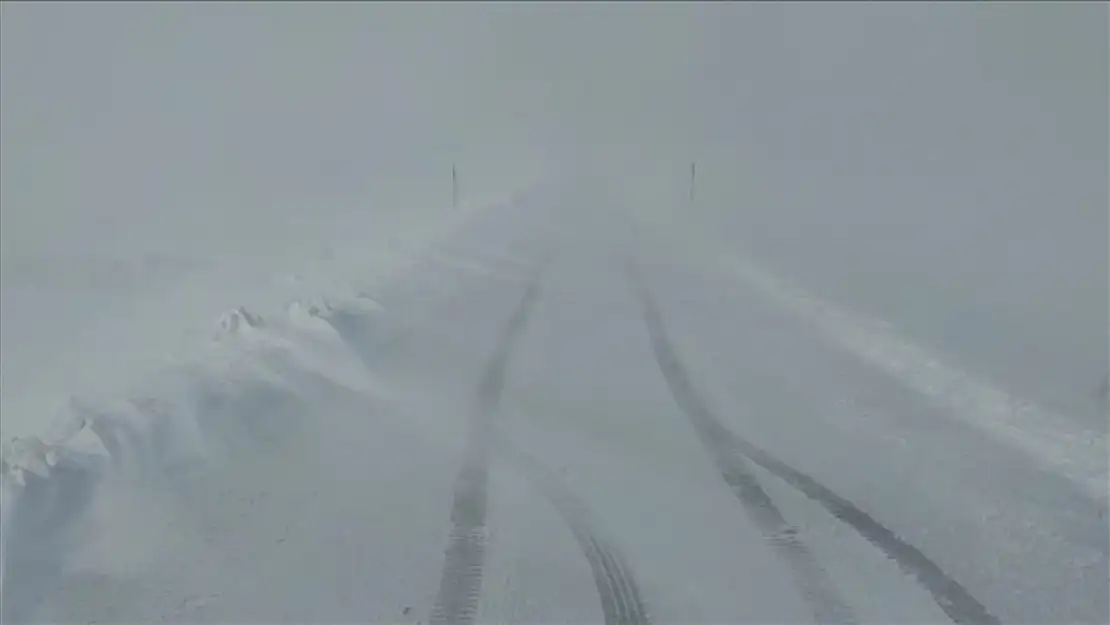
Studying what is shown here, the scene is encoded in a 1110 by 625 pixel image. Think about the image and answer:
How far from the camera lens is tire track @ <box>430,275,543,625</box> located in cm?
649

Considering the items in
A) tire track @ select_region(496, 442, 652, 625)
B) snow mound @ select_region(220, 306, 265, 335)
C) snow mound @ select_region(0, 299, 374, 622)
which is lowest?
tire track @ select_region(496, 442, 652, 625)

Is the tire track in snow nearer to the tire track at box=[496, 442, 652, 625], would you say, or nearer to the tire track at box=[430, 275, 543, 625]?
the tire track at box=[496, 442, 652, 625]

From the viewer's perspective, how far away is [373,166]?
42.7 m

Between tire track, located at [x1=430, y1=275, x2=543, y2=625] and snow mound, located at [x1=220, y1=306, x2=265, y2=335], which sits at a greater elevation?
snow mound, located at [x1=220, y1=306, x2=265, y2=335]

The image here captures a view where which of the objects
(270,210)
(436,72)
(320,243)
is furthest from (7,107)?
(436,72)

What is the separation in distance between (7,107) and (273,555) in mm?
47387

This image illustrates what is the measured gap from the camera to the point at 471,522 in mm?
7570

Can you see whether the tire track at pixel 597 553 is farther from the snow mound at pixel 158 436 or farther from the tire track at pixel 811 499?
the snow mound at pixel 158 436

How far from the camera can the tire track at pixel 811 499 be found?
21.9 feet

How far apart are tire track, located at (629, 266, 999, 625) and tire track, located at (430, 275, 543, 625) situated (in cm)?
221

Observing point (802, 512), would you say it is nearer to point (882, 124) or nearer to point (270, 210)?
point (270, 210)

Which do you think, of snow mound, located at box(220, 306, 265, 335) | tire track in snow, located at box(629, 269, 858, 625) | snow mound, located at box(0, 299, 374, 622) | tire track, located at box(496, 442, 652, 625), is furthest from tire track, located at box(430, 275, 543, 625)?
snow mound, located at box(220, 306, 265, 335)

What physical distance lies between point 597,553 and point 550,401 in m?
3.40

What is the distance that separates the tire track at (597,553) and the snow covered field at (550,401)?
2cm
